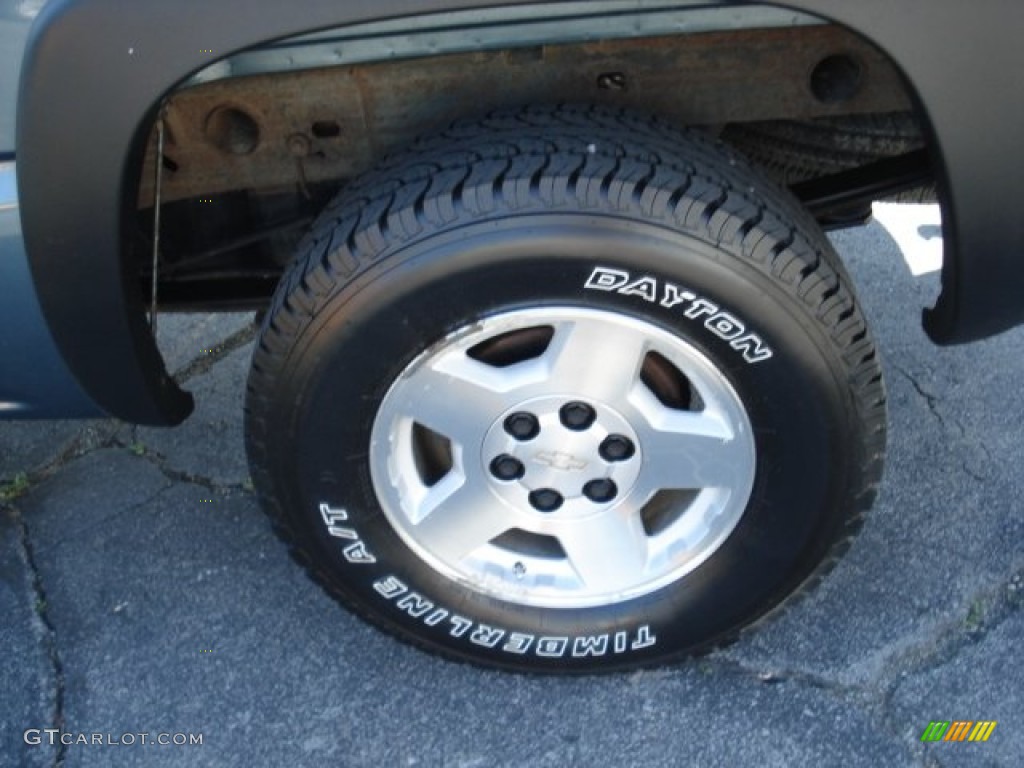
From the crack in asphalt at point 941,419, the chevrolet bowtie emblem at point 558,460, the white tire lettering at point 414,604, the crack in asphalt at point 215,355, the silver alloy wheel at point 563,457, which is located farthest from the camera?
the crack in asphalt at point 215,355

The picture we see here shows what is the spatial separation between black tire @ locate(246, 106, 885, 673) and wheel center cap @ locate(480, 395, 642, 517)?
0.02m

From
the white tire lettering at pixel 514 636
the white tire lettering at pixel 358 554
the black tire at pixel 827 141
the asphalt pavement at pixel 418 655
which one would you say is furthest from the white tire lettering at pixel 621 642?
the black tire at pixel 827 141

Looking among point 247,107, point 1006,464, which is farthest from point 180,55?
point 1006,464

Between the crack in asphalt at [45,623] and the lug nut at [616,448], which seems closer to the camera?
the lug nut at [616,448]

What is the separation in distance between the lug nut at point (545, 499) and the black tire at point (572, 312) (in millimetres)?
59

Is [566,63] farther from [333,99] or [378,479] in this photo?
[378,479]

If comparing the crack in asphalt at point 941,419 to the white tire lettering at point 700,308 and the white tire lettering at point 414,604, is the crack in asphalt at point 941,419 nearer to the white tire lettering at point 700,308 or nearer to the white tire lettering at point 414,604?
the white tire lettering at point 700,308

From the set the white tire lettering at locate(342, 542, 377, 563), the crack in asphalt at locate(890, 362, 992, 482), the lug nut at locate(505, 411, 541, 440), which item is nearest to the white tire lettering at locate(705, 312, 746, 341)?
the lug nut at locate(505, 411, 541, 440)

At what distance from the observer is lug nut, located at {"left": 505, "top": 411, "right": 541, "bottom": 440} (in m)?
2.02

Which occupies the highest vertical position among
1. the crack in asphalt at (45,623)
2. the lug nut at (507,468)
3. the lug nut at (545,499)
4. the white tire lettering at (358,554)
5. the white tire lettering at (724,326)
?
the white tire lettering at (724,326)

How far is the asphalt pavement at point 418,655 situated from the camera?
7.20ft

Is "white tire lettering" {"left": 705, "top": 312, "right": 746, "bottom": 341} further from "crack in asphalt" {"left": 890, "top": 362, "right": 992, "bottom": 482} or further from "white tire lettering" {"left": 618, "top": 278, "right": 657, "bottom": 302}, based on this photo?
"crack in asphalt" {"left": 890, "top": 362, "right": 992, "bottom": 482}

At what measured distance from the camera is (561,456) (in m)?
2.06

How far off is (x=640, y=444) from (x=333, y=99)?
80 centimetres
